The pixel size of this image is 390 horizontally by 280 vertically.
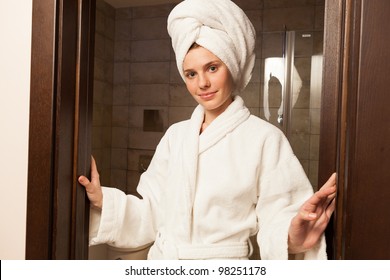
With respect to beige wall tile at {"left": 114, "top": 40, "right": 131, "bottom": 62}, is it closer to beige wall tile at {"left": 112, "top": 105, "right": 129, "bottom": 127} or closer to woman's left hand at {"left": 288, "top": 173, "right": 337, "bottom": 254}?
beige wall tile at {"left": 112, "top": 105, "right": 129, "bottom": 127}

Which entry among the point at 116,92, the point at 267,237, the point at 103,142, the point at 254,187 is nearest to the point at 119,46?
the point at 116,92

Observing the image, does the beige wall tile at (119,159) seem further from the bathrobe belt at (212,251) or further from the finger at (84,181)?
the bathrobe belt at (212,251)

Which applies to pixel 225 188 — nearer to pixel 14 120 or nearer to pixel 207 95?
pixel 207 95

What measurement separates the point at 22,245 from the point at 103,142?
1.15ft

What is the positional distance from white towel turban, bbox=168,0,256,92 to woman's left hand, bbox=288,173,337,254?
0.31m

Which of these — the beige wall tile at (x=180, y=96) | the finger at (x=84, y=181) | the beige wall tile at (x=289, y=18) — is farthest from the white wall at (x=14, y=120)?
the beige wall tile at (x=289, y=18)

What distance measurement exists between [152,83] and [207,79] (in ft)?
0.49

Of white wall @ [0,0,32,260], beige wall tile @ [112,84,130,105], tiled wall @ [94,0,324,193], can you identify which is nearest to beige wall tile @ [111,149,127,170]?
tiled wall @ [94,0,324,193]

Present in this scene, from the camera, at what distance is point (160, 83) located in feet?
3.01

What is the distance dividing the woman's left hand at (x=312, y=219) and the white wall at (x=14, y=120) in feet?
2.30

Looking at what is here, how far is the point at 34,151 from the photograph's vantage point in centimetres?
93

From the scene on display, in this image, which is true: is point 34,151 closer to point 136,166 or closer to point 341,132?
point 136,166

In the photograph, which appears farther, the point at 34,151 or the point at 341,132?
the point at 34,151
